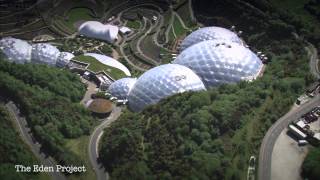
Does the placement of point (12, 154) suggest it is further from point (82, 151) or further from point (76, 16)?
point (76, 16)

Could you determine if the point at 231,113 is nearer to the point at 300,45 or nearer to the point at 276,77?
the point at 276,77

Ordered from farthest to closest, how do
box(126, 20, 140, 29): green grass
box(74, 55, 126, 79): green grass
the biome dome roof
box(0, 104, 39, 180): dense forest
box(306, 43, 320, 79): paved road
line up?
box(126, 20, 140, 29): green grass → box(74, 55, 126, 79): green grass → box(306, 43, 320, 79): paved road → the biome dome roof → box(0, 104, 39, 180): dense forest

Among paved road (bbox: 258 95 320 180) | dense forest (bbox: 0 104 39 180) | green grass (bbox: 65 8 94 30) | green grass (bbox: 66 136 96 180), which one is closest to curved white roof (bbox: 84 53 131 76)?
green grass (bbox: 65 8 94 30)

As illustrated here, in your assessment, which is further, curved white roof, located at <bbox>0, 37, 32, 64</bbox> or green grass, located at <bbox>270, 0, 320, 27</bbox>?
green grass, located at <bbox>270, 0, 320, 27</bbox>

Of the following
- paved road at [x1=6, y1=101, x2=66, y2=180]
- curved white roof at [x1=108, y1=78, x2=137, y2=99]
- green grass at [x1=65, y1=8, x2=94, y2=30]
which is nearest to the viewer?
paved road at [x1=6, y1=101, x2=66, y2=180]

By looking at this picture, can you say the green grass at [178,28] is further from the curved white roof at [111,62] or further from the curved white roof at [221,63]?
the curved white roof at [221,63]

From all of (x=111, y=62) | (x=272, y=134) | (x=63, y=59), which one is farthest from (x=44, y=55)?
(x=272, y=134)

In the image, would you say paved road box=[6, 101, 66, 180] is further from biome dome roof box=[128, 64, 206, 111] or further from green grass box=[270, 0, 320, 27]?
green grass box=[270, 0, 320, 27]

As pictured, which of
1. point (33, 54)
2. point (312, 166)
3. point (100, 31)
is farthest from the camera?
point (100, 31)
